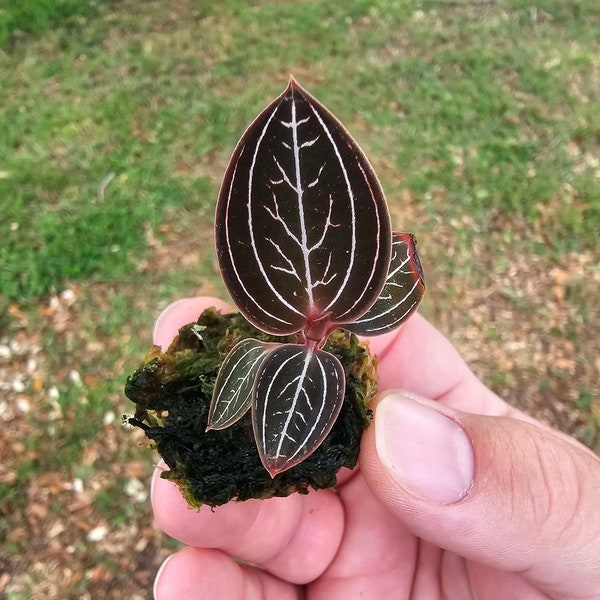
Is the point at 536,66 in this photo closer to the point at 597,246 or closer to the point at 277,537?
the point at 597,246

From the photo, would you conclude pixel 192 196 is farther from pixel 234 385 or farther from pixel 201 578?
pixel 234 385

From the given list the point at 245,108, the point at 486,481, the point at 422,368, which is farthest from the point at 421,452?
the point at 245,108

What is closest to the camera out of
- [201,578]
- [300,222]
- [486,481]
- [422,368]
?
[300,222]

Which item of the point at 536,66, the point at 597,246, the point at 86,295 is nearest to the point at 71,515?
the point at 86,295

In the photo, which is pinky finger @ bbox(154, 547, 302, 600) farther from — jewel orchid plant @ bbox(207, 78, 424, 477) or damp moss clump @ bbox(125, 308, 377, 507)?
jewel orchid plant @ bbox(207, 78, 424, 477)

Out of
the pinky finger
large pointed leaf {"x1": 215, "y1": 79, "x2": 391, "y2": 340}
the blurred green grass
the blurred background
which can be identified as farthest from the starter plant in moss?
the blurred green grass

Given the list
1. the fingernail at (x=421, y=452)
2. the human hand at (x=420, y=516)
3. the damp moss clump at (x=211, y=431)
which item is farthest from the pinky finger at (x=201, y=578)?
the fingernail at (x=421, y=452)

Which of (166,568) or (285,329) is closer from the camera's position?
(285,329)

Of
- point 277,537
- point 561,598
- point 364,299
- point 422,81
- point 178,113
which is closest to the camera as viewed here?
point 364,299
